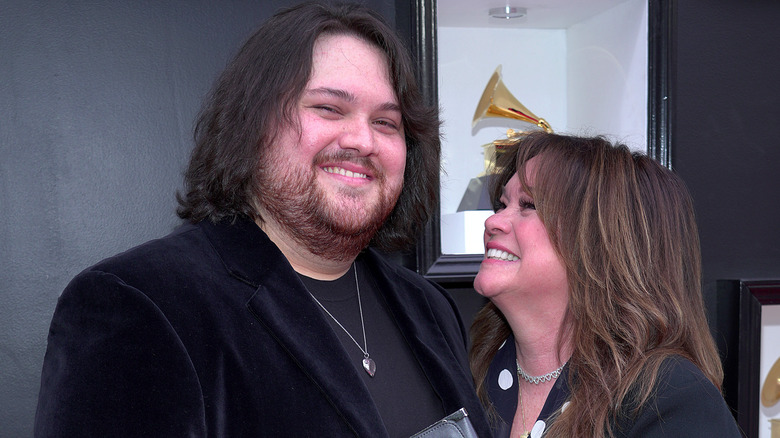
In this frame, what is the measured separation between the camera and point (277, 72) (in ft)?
4.75

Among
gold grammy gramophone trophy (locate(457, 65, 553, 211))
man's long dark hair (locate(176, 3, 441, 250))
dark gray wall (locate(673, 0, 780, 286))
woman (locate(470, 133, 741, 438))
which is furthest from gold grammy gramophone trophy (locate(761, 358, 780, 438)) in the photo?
man's long dark hair (locate(176, 3, 441, 250))

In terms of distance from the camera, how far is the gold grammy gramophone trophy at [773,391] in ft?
7.43

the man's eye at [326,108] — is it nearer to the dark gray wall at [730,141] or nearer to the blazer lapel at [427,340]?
the blazer lapel at [427,340]

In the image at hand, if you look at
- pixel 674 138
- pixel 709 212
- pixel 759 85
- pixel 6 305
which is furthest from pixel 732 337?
pixel 6 305

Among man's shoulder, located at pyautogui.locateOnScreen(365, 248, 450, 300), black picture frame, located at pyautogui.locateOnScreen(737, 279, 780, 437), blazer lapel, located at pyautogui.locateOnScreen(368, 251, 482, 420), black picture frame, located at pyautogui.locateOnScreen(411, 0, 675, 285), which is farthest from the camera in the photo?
black picture frame, located at pyautogui.locateOnScreen(737, 279, 780, 437)

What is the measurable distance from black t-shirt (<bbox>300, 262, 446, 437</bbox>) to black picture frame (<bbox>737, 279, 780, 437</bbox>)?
4.00ft

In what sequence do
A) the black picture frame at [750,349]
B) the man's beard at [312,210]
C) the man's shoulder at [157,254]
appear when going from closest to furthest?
the man's shoulder at [157,254], the man's beard at [312,210], the black picture frame at [750,349]

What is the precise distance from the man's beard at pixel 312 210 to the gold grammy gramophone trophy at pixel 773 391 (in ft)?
5.10

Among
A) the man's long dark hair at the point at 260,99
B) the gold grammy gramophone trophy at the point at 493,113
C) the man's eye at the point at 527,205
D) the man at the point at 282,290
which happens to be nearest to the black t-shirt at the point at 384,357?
the man at the point at 282,290

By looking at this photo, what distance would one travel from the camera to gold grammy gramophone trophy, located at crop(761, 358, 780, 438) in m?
2.27

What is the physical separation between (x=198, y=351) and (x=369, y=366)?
387mm

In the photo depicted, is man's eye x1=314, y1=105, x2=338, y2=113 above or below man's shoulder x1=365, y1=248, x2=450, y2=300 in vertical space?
above

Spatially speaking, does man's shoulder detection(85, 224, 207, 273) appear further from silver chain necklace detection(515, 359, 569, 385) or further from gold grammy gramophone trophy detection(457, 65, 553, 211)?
gold grammy gramophone trophy detection(457, 65, 553, 211)

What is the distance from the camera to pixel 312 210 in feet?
4.52
